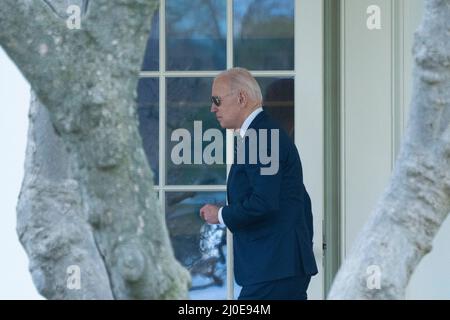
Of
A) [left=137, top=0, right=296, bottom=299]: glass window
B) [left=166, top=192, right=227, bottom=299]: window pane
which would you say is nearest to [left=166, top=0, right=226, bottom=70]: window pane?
[left=137, top=0, right=296, bottom=299]: glass window

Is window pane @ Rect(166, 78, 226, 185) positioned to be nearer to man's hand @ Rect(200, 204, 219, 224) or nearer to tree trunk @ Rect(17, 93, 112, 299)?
man's hand @ Rect(200, 204, 219, 224)

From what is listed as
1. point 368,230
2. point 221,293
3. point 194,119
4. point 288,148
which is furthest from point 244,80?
point 368,230

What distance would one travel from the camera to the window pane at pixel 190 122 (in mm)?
4863

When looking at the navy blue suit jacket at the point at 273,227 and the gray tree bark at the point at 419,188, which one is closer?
the gray tree bark at the point at 419,188

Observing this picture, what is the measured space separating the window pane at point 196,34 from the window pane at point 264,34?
72 millimetres

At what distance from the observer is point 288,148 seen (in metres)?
4.21

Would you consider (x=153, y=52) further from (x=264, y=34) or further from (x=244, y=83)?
(x=244, y=83)

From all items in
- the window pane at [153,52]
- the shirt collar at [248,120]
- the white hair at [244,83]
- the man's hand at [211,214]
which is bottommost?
the man's hand at [211,214]

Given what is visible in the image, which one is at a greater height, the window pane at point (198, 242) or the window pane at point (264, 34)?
the window pane at point (264, 34)

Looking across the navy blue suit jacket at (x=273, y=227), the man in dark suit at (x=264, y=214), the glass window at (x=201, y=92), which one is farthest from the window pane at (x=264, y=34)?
the navy blue suit jacket at (x=273, y=227)

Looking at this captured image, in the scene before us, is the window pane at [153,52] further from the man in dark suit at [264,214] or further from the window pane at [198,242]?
the man in dark suit at [264,214]

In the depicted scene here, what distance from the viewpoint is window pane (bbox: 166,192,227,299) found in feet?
16.0

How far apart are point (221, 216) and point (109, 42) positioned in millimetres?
1434

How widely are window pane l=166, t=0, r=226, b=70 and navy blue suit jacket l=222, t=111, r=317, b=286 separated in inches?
29.4
